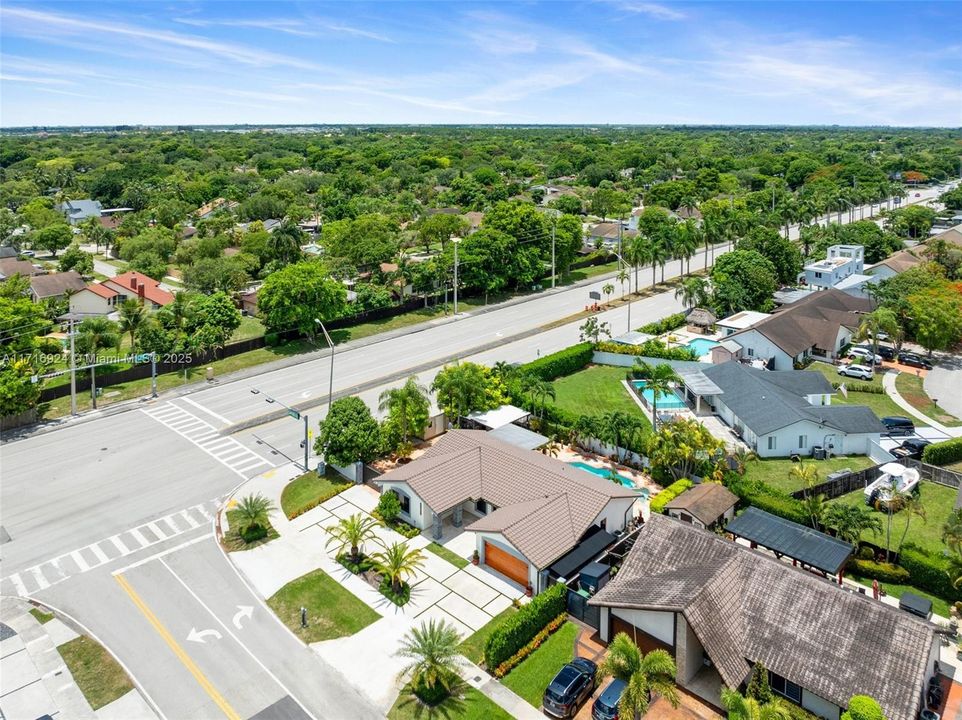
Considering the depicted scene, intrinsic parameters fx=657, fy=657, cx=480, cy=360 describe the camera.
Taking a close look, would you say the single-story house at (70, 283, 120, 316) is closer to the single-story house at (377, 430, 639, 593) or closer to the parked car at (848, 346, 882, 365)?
the single-story house at (377, 430, 639, 593)

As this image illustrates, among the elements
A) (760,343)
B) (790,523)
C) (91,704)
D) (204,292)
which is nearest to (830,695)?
(790,523)

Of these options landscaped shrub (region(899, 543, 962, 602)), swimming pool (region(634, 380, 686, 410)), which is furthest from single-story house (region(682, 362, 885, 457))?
landscaped shrub (region(899, 543, 962, 602))

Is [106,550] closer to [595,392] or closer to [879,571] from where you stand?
[595,392]

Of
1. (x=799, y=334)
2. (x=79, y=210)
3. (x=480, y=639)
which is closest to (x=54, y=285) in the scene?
(x=79, y=210)

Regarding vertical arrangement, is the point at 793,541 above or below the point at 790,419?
below

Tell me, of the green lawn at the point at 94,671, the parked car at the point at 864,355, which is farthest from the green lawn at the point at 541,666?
the parked car at the point at 864,355

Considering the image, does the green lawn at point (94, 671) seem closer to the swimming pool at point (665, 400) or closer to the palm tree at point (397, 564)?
the palm tree at point (397, 564)
